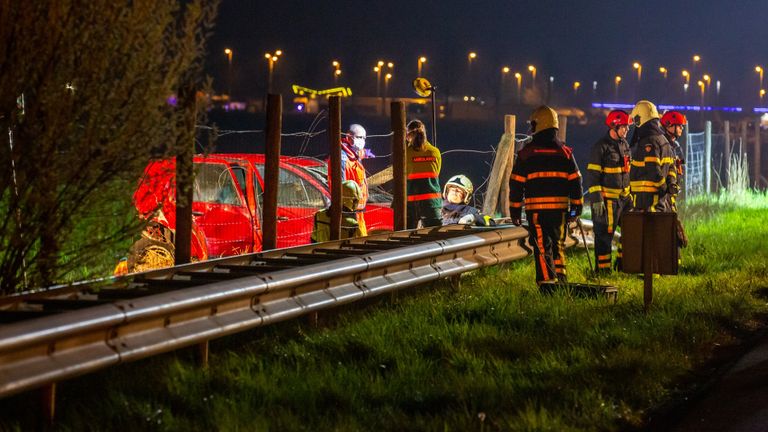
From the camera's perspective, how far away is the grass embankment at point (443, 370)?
21.2 feet

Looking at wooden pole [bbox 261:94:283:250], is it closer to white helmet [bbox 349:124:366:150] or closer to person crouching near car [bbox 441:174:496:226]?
white helmet [bbox 349:124:366:150]

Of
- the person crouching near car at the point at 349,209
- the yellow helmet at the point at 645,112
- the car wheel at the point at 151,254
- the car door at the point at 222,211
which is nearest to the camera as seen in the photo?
the car wheel at the point at 151,254

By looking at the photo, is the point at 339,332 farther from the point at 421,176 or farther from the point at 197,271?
the point at 421,176

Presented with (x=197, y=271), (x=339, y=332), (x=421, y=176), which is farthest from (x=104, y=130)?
(x=421, y=176)

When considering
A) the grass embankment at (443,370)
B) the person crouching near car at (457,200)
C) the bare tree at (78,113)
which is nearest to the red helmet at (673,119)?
the person crouching near car at (457,200)

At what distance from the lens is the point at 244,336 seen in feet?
28.3

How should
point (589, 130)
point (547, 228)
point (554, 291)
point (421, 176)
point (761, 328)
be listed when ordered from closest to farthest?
point (761, 328) → point (554, 291) → point (547, 228) → point (421, 176) → point (589, 130)

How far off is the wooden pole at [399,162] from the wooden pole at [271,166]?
8.80 ft

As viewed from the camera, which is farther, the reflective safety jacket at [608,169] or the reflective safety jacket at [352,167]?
the reflective safety jacket at [352,167]

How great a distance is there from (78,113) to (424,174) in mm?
8731

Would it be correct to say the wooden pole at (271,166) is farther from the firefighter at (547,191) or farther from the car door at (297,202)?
the car door at (297,202)

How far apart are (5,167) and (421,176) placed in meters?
8.97

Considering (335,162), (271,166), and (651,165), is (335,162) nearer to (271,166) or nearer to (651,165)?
(271,166)

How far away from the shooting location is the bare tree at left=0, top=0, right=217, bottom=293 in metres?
6.68
